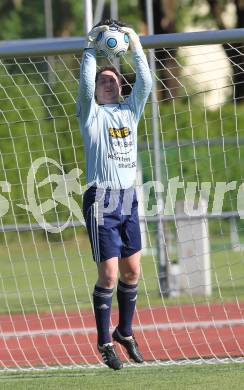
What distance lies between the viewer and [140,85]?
763cm

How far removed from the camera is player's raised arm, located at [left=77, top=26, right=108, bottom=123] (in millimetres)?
7383

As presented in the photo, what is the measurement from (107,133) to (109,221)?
59 centimetres

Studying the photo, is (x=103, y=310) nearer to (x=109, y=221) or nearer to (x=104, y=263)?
(x=104, y=263)

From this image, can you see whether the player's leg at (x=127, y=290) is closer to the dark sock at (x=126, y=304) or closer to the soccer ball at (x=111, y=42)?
the dark sock at (x=126, y=304)

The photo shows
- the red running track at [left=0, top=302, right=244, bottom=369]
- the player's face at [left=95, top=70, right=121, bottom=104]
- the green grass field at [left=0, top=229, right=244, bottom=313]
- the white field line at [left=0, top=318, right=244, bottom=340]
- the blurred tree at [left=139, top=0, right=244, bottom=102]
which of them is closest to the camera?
the player's face at [left=95, top=70, right=121, bottom=104]

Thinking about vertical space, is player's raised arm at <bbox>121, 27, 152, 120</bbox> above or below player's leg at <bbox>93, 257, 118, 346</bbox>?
above

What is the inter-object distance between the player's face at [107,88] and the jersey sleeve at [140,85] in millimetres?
114

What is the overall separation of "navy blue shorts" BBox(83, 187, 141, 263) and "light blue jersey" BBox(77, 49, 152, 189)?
0.23ft

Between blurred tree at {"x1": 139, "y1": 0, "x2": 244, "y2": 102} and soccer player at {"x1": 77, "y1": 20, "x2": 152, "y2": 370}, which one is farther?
blurred tree at {"x1": 139, "y1": 0, "x2": 244, "y2": 102}

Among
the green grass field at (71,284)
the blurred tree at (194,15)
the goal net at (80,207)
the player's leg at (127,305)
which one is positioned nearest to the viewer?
the player's leg at (127,305)

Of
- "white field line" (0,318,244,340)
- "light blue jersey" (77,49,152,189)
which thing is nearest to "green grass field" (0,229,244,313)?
"white field line" (0,318,244,340)

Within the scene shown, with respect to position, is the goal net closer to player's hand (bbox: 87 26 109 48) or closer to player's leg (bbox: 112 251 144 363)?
player's hand (bbox: 87 26 109 48)

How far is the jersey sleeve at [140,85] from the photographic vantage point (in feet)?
24.9

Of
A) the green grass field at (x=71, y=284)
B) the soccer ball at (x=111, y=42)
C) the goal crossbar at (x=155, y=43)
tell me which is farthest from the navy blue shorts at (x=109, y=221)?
the green grass field at (x=71, y=284)
